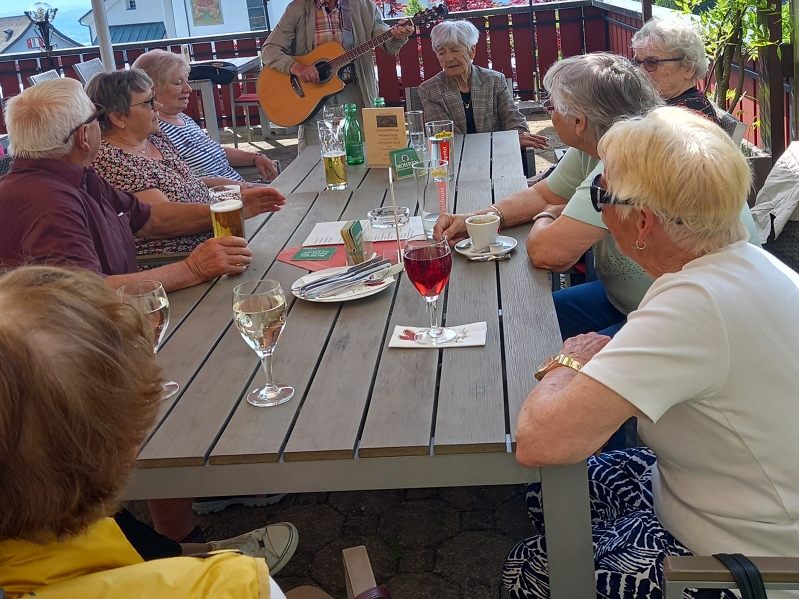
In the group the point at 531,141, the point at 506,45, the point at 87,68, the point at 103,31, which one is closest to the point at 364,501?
the point at 531,141

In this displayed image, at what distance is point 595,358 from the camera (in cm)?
139

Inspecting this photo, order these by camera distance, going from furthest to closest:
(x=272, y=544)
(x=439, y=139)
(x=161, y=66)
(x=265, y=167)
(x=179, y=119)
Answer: (x=265, y=167) → (x=179, y=119) → (x=161, y=66) → (x=439, y=139) → (x=272, y=544)

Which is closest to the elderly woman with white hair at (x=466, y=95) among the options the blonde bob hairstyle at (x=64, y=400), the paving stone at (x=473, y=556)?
the paving stone at (x=473, y=556)

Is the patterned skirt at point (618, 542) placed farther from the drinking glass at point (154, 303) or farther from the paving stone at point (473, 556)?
the drinking glass at point (154, 303)

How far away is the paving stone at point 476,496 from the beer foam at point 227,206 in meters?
1.06

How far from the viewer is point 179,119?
401 centimetres

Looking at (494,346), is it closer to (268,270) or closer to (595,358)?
(595,358)

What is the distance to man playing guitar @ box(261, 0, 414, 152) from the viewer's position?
5.25m

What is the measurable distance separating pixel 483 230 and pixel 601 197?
2.71 ft

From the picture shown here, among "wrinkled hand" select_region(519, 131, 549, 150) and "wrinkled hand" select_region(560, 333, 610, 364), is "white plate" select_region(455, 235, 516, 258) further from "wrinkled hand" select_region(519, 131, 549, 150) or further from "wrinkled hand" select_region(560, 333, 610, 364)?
"wrinkled hand" select_region(519, 131, 549, 150)

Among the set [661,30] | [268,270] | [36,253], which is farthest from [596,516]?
[661,30]

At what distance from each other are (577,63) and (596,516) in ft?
4.08

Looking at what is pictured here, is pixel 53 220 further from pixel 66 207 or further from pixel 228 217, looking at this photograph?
pixel 228 217

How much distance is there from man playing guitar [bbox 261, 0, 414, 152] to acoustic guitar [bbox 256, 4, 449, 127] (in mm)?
39
